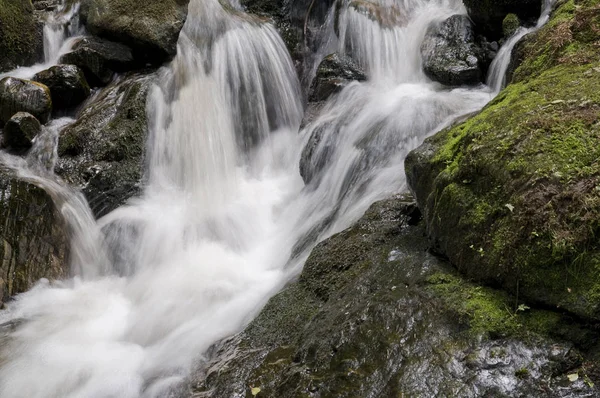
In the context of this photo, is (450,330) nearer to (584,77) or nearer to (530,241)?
(530,241)

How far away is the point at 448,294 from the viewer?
3164 millimetres

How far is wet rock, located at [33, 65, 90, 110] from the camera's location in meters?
8.61

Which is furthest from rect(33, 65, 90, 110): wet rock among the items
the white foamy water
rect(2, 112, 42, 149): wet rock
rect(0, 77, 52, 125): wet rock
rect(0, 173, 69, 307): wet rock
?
rect(0, 173, 69, 307): wet rock

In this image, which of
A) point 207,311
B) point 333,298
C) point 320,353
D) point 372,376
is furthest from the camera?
point 207,311

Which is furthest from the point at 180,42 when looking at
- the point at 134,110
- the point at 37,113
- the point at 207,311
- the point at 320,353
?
the point at 320,353

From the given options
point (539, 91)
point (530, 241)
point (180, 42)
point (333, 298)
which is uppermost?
point (180, 42)

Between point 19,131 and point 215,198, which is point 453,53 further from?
point 19,131

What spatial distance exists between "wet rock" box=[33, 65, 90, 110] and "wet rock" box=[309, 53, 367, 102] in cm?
471

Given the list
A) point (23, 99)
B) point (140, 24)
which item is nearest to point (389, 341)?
point (23, 99)

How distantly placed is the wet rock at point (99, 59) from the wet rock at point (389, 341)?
22.9 ft

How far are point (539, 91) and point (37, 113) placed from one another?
7.84 m

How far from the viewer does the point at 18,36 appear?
31.0ft

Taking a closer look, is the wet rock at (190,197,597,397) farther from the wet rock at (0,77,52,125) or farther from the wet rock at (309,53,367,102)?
the wet rock at (309,53,367,102)

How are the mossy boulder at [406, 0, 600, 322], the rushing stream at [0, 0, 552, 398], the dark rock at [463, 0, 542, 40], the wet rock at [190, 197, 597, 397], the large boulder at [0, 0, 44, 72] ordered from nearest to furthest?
the wet rock at [190, 197, 597, 397]
the mossy boulder at [406, 0, 600, 322]
the rushing stream at [0, 0, 552, 398]
the dark rock at [463, 0, 542, 40]
the large boulder at [0, 0, 44, 72]
